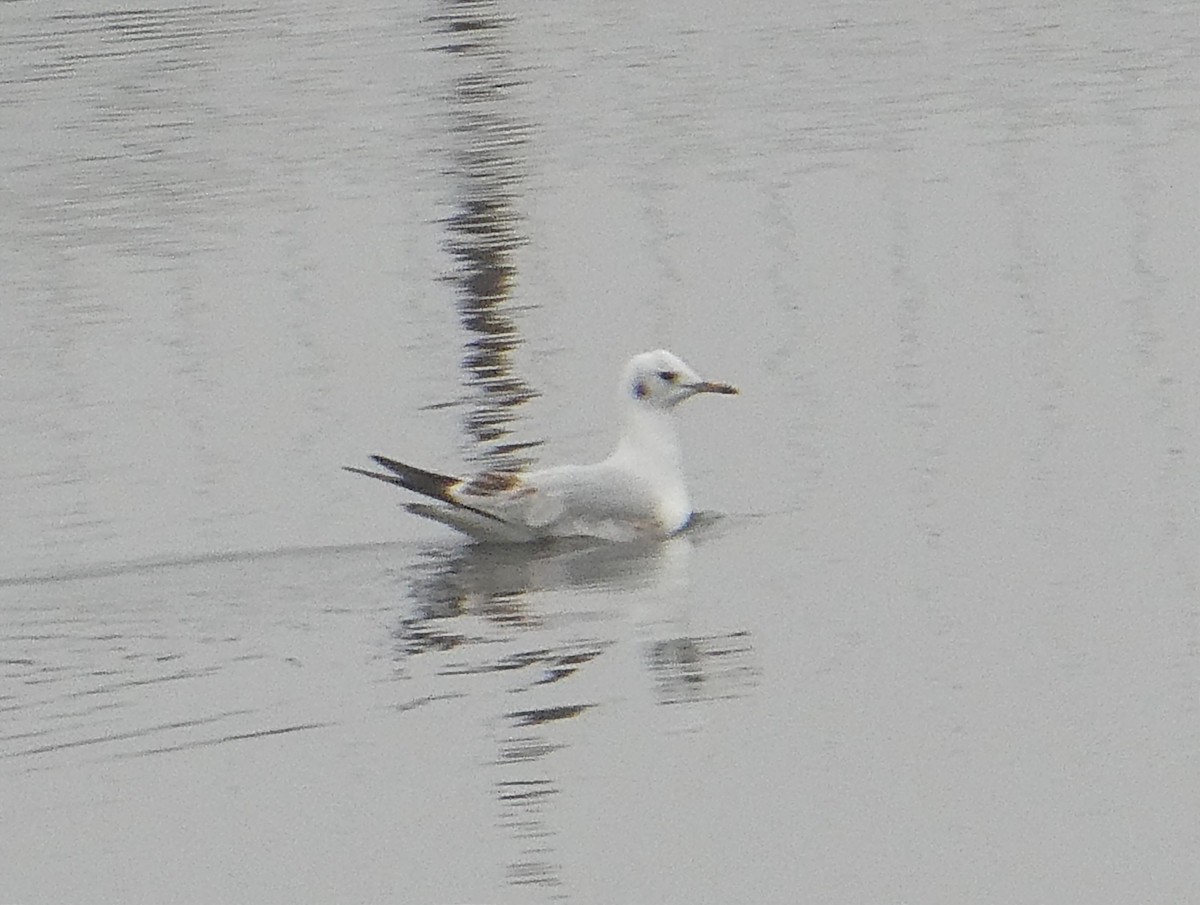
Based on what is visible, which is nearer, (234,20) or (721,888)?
(721,888)

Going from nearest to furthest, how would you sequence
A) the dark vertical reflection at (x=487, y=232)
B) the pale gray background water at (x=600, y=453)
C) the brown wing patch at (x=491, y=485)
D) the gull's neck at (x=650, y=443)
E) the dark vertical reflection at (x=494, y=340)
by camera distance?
the pale gray background water at (x=600, y=453)
the dark vertical reflection at (x=494, y=340)
the brown wing patch at (x=491, y=485)
the gull's neck at (x=650, y=443)
the dark vertical reflection at (x=487, y=232)

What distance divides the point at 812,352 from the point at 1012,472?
239 cm

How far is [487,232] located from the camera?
1900cm

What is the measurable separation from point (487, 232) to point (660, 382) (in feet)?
19.8

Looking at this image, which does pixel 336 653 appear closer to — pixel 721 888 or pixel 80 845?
pixel 80 845

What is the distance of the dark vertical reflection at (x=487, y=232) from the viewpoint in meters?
14.5

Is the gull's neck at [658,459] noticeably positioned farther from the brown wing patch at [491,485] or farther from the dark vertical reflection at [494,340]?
the dark vertical reflection at [494,340]

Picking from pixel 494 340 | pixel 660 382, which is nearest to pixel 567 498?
pixel 660 382

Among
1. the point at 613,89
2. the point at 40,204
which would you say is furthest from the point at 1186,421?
the point at 613,89

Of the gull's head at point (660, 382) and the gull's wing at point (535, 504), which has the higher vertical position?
the gull's head at point (660, 382)

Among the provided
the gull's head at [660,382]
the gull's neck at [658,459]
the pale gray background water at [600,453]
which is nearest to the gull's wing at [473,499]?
the pale gray background water at [600,453]

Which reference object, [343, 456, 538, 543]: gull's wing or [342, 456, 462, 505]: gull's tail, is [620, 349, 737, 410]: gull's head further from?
[342, 456, 462, 505]: gull's tail

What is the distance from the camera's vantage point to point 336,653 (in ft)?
35.5

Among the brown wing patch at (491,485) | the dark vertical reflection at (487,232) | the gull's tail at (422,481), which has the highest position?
the gull's tail at (422,481)
